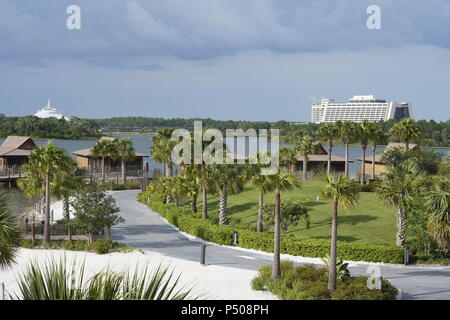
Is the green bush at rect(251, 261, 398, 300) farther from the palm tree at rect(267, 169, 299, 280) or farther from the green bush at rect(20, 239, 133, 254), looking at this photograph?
the green bush at rect(20, 239, 133, 254)

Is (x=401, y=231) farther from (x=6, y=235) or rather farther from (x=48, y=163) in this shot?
(x=6, y=235)

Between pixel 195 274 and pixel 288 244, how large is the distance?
730 cm

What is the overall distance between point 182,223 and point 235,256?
28.8 feet

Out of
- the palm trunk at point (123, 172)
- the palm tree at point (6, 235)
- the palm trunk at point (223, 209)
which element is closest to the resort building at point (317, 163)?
the palm trunk at point (123, 172)

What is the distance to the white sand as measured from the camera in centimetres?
2390

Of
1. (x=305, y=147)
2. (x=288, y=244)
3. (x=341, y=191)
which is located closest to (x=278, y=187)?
(x=341, y=191)

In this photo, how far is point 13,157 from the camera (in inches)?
2773

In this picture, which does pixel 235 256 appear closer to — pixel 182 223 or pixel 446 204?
pixel 182 223

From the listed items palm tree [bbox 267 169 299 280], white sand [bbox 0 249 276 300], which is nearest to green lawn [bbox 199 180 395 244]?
white sand [bbox 0 249 276 300]

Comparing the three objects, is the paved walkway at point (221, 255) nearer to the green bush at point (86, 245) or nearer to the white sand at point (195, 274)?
the white sand at point (195, 274)

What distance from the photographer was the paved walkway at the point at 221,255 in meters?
25.8

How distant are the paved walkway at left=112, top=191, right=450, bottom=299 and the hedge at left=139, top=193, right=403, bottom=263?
0.63 metres
